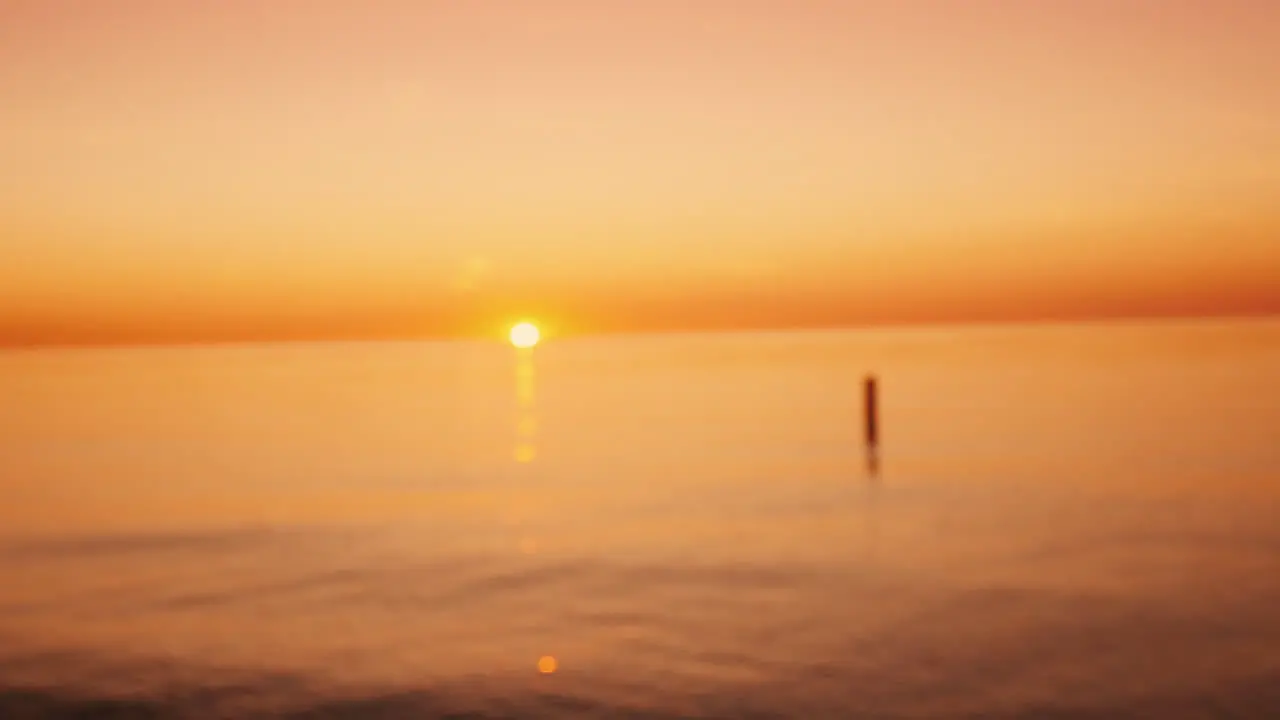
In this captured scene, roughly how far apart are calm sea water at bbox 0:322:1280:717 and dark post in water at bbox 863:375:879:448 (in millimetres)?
687

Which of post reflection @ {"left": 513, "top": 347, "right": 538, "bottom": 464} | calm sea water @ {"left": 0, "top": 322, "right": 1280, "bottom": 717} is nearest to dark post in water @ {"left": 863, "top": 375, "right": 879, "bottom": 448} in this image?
calm sea water @ {"left": 0, "top": 322, "right": 1280, "bottom": 717}

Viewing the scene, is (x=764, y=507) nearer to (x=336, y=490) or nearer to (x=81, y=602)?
(x=336, y=490)

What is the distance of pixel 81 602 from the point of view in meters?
19.0

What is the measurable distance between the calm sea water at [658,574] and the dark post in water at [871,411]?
2.25ft

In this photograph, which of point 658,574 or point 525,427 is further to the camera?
point 525,427

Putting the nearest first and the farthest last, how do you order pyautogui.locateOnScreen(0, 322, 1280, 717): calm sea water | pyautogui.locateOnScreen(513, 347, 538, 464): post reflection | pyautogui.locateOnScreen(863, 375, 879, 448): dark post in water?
pyautogui.locateOnScreen(0, 322, 1280, 717): calm sea water
pyautogui.locateOnScreen(863, 375, 879, 448): dark post in water
pyautogui.locateOnScreen(513, 347, 538, 464): post reflection

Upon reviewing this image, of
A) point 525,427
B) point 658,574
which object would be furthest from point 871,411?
point 658,574

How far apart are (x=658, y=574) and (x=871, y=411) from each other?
79.8 feet

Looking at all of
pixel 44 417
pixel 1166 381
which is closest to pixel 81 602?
pixel 44 417

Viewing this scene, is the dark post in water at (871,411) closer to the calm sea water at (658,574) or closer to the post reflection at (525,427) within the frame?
the calm sea water at (658,574)

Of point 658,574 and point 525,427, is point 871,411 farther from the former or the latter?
point 658,574

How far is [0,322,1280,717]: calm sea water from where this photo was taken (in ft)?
45.2

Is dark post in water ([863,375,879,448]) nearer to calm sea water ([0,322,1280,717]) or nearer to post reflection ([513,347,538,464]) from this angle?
calm sea water ([0,322,1280,717])

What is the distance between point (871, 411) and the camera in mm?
43375
